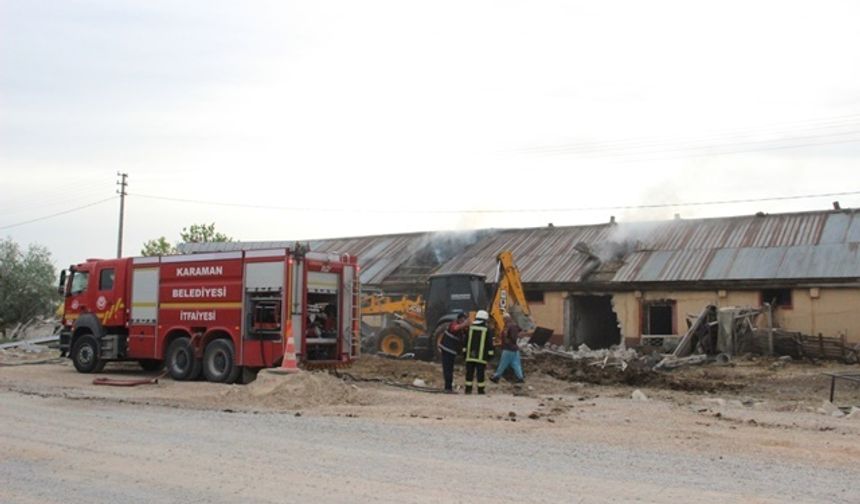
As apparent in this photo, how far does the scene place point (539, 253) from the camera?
3528 cm

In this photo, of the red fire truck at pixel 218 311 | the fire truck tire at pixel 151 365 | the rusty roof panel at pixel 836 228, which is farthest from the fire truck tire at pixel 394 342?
the rusty roof panel at pixel 836 228

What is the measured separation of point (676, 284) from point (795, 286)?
3794mm

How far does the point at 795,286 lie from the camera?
87.1 ft

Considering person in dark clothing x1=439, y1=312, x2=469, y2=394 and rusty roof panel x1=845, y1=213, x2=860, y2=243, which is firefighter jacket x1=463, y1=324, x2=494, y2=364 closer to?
person in dark clothing x1=439, y1=312, x2=469, y2=394

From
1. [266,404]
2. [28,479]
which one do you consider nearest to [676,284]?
[266,404]

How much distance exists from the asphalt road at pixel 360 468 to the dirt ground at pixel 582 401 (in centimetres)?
55

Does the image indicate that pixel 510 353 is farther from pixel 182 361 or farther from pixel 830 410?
pixel 182 361

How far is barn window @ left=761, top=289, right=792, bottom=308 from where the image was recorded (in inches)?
1061

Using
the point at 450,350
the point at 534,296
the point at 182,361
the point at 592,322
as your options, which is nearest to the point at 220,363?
the point at 182,361

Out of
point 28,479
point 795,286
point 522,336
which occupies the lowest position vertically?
point 28,479

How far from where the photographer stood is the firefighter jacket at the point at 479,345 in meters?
16.0

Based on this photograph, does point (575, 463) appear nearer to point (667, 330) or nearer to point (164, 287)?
point (164, 287)

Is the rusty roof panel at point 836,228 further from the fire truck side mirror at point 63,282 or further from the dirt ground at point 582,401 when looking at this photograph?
the fire truck side mirror at point 63,282

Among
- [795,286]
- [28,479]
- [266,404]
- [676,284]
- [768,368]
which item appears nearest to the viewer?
[28,479]
